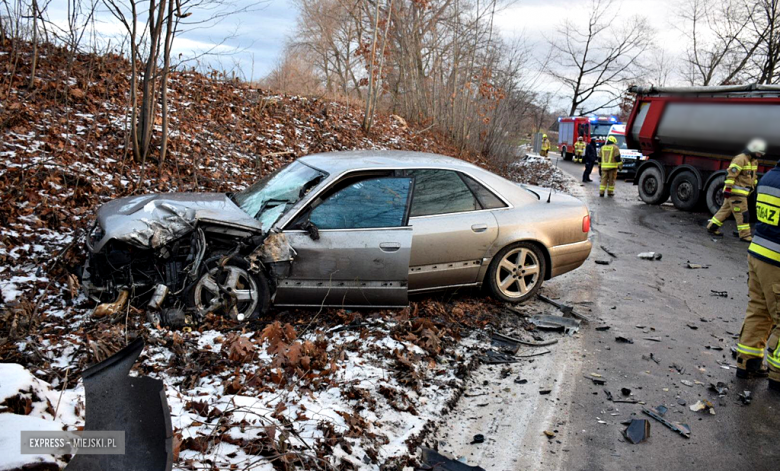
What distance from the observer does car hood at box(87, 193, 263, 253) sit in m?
4.24

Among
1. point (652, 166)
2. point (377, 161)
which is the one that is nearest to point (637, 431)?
point (377, 161)

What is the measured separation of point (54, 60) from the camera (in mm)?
9484

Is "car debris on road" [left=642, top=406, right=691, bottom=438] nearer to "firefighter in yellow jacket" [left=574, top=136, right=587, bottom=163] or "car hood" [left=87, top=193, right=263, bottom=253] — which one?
"car hood" [left=87, top=193, right=263, bottom=253]

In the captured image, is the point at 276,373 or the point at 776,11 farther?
the point at 776,11

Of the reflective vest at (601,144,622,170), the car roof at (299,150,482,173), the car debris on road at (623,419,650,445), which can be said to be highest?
the reflective vest at (601,144,622,170)

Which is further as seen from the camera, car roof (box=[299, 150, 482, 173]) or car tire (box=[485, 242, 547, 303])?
car tire (box=[485, 242, 547, 303])

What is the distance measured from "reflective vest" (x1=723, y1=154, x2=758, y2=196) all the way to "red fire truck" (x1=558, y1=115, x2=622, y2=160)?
2163 centimetres

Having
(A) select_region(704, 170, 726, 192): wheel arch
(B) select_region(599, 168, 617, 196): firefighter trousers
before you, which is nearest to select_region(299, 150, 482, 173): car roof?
(A) select_region(704, 170, 726, 192): wheel arch

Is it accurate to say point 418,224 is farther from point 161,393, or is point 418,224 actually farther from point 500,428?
point 161,393

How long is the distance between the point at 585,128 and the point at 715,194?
863 inches

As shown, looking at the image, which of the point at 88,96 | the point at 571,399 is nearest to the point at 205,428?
the point at 571,399

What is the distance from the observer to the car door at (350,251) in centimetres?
458

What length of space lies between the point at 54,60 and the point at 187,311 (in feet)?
25.1

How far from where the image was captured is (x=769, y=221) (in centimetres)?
420
